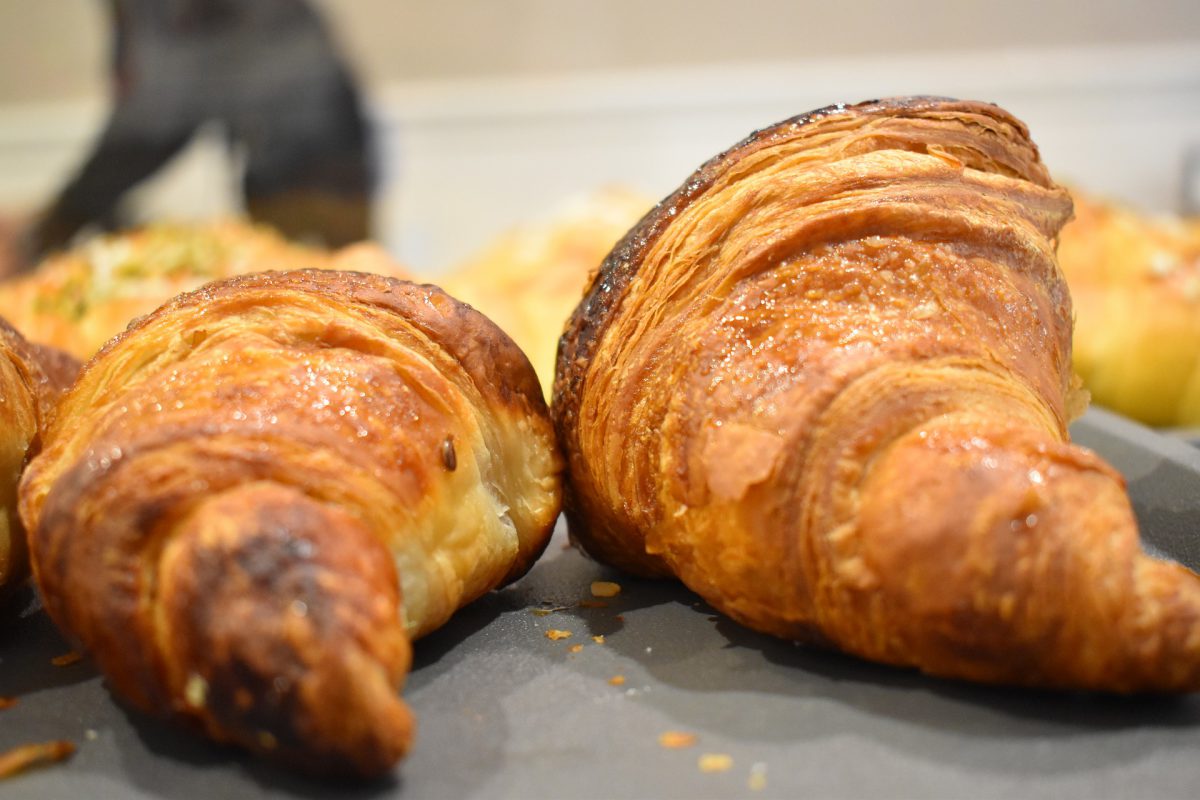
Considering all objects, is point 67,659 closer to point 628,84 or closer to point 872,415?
point 872,415

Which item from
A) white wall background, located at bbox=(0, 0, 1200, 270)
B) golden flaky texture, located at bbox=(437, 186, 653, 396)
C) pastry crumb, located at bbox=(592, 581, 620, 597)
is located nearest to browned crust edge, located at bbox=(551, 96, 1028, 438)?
pastry crumb, located at bbox=(592, 581, 620, 597)

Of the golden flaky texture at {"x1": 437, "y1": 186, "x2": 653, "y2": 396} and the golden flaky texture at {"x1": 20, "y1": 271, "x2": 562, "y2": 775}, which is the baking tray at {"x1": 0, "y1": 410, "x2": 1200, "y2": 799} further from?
the golden flaky texture at {"x1": 437, "y1": 186, "x2": 653, "y2": 396}

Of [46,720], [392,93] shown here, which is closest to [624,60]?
[392,93]

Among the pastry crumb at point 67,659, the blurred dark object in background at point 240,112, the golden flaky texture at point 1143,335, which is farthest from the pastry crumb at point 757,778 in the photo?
the blurred dark object in background at point 240,112

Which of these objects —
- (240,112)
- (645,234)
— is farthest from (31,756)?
(240,112)

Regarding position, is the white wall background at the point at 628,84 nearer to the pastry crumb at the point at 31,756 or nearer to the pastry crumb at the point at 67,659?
the pastry crumb at the point at 67,659

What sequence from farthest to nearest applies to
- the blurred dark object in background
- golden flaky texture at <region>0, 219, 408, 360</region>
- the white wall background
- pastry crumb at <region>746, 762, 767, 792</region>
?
the white wall background → the blurred dark object in background → golden flaky texture at <region>0, 219, 408, 360</region> → pastry crumb at <region>746, 762, 767, 792</region>

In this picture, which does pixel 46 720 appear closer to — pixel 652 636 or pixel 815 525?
pixel 652 636
